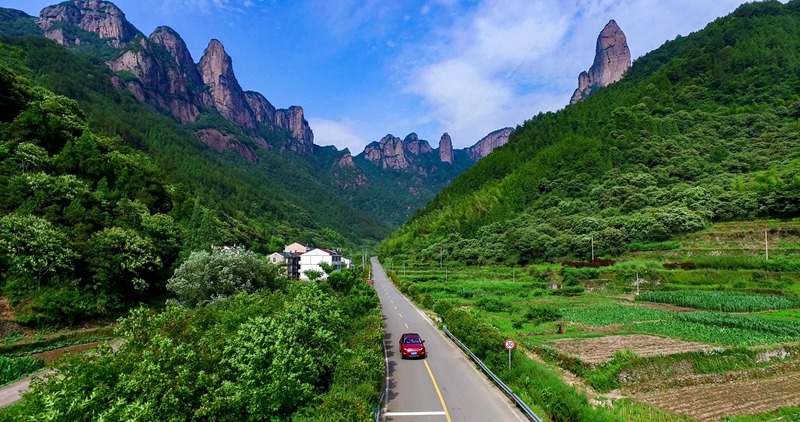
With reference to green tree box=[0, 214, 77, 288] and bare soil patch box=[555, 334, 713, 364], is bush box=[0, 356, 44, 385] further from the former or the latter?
bare soil patch box=[555, 334, 713, 364]

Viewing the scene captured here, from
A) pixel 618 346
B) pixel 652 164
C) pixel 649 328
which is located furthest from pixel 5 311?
pixel 652 164

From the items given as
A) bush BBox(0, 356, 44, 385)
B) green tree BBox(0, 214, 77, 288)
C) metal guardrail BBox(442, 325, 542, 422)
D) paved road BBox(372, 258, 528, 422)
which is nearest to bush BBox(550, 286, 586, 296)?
paved road BBox(372, 258, 528, 422)

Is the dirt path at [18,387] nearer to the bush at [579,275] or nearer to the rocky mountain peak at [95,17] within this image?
the bush at [579,275]

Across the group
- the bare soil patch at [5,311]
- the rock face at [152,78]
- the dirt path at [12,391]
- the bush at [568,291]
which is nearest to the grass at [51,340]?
the bare soil patch at [5,311]

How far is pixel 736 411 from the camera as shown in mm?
13570

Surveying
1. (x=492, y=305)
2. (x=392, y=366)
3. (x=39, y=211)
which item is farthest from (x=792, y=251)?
(x=39, y=211)

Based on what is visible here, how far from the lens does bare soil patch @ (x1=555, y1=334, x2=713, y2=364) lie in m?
19.5

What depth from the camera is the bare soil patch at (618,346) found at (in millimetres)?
19531

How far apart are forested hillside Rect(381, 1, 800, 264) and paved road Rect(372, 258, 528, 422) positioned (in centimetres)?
4690

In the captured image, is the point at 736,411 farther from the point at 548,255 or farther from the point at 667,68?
the point at 667,68

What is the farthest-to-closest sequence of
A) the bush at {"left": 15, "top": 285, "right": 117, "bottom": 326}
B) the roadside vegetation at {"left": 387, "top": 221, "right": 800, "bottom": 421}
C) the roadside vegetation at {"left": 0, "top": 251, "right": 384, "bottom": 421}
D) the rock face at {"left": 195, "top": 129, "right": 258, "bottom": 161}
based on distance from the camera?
the rock face at {"left": 195, "top": 129, "right": 258, "bottom": 161}, the bush at {"left": 15, "top": 285, "right": 117, "bottom": 326}, the roadside vegetation at {"left": 387, "top": 221, "right": 800, "bottom": 421}, the roadside vegetation at {"left": 0, "top": 251, "right": 384, "bottom": 421}

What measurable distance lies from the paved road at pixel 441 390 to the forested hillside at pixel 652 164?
4690 cm

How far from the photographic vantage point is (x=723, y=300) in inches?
1328

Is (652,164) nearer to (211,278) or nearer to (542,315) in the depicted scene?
(542,315)
